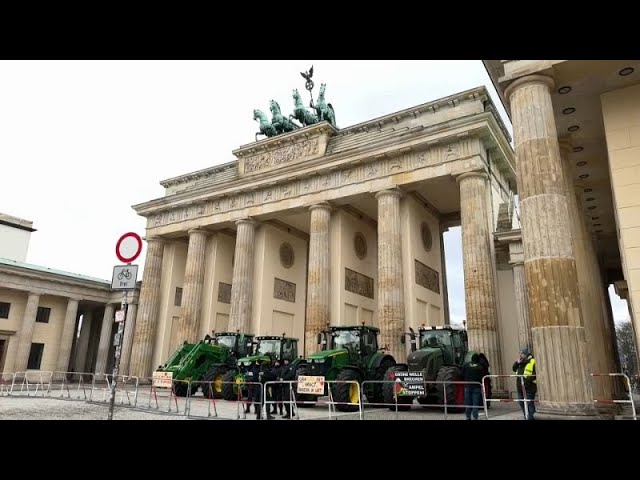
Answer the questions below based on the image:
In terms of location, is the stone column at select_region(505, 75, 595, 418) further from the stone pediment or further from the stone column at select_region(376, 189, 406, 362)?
the stone pediment

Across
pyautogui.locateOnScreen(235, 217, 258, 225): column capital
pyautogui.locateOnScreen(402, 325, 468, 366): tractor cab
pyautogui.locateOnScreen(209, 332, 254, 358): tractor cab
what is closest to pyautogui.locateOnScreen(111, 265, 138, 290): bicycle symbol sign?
pyautogui.locateOnScreen(402, 325, 468, 366): tractor cab

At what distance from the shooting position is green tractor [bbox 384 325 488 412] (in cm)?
1148

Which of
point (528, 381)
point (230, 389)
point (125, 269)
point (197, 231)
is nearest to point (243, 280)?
point (197, 231)

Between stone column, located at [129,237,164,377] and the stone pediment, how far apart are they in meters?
9.08

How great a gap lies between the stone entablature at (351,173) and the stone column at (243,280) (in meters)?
1.17

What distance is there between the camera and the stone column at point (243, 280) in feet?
87.6

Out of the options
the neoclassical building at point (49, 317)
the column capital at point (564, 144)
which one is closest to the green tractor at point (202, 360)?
the column capital at point (564, 144)

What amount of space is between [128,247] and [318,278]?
17218mm

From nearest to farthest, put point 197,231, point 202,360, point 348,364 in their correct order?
point 348,364 → point 202,360 → point 197,231

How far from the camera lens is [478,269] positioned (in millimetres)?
20078

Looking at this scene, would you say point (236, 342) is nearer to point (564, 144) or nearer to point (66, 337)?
point (564, 144)
